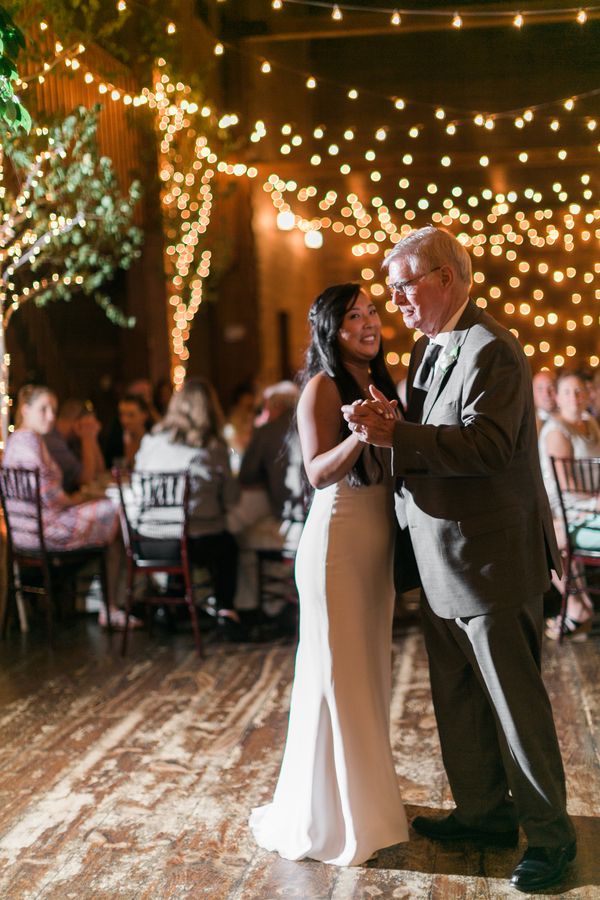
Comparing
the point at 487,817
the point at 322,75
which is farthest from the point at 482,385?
the point at 322,75

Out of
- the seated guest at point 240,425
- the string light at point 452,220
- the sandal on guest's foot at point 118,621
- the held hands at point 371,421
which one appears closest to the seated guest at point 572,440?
the string light at point 452,220

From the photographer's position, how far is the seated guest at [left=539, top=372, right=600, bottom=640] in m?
5.32

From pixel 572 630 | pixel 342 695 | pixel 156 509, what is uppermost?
pixel 156 509

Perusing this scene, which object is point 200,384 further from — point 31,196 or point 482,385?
point 482,385

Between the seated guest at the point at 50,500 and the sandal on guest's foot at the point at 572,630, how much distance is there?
2.41m

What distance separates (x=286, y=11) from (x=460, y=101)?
1.17 m

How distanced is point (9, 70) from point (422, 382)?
5.32 ft

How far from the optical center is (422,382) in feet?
9.63

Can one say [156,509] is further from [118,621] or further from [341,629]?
[341,629]

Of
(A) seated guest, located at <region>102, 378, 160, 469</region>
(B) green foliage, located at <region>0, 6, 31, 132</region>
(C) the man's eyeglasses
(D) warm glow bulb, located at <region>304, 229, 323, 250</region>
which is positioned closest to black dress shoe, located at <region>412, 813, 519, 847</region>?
(C) the man's eyeglasses

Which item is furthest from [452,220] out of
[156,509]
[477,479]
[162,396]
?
[477,479]

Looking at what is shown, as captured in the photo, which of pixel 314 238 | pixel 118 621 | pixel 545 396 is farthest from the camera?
pixel 314 238

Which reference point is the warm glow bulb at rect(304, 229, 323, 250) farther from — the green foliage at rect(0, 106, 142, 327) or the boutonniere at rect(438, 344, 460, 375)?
the boutonniere at rect(438, 344, 460, 375)

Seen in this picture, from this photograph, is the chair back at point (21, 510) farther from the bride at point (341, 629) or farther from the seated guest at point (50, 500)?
the bride at point (341, 629)
